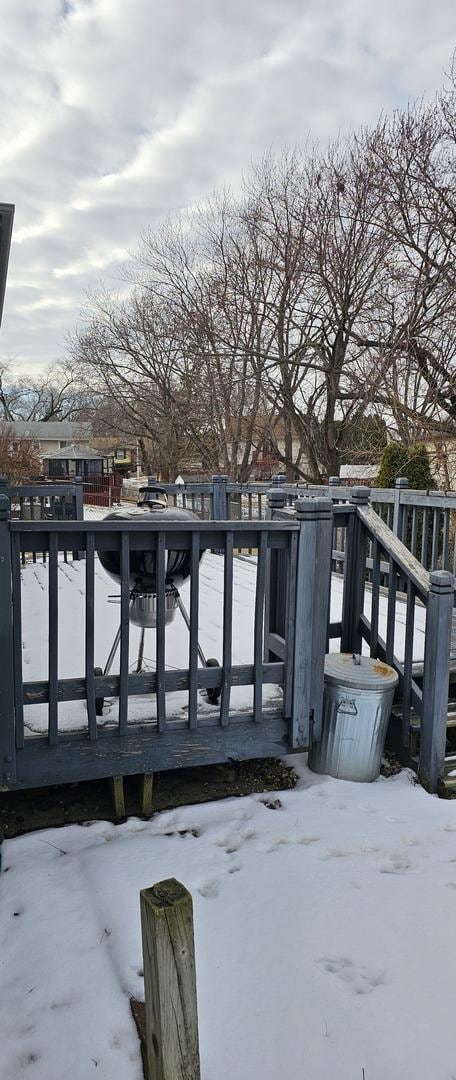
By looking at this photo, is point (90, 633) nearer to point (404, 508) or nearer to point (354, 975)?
point (354, 975)

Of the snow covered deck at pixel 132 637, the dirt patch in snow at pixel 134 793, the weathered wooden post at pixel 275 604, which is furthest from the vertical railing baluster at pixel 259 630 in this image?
the weathered wooden post at pixel 275 604

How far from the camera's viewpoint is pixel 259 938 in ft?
6.15

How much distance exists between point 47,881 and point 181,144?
17.2m

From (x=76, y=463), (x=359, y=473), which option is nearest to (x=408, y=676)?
(x=359, y=473)

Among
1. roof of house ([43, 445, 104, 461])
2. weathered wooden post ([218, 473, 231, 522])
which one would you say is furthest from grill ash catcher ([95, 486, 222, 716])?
roof of house ([43, 445, 104, 461])

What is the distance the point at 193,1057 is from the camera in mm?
1124

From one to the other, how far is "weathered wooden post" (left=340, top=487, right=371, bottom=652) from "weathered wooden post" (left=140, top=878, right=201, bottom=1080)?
7.89 feet

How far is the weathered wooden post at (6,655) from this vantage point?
7.47ft

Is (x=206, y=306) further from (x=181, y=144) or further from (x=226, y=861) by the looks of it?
(x=226, y=861)

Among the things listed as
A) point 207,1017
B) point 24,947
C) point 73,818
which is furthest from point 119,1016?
point 73,818

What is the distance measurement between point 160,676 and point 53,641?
18.4 inches

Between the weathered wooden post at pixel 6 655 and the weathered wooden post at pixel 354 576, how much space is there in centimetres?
181

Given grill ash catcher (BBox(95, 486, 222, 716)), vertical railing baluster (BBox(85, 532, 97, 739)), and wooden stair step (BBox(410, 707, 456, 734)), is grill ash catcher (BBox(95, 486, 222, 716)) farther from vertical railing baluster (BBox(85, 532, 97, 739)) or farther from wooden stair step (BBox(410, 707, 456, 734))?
wooden stair step (BBox(410, 707, 456, 734))

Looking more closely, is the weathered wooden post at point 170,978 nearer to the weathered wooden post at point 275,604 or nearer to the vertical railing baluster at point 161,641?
the vertical railing baluster at point 161,641
